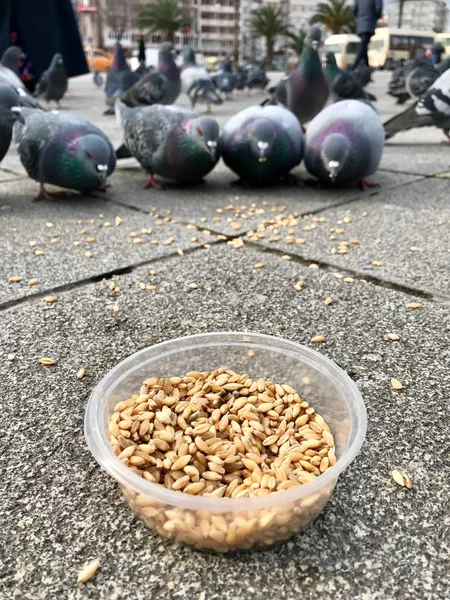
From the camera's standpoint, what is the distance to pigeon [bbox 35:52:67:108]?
8602 millimetres

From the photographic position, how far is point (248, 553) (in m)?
Result: 1.02

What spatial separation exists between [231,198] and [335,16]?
1556 inches

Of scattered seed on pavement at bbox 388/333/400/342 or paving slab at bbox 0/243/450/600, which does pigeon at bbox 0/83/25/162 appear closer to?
paving slab at bbox 0/243/450/600

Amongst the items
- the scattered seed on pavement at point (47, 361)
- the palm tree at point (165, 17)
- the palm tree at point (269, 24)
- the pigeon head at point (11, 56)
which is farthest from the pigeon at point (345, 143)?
the palm tree at point (165, 17)

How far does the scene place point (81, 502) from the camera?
3.77ft

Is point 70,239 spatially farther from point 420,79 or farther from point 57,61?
point 420,79

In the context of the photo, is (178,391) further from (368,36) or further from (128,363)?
(368,36)

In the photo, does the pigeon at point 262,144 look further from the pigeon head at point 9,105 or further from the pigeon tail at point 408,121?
the pigeon tail at point 408,121

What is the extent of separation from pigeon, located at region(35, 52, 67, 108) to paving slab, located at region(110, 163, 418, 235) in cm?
546

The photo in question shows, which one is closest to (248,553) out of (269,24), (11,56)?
(11,56)

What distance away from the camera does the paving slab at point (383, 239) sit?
236 centimetres

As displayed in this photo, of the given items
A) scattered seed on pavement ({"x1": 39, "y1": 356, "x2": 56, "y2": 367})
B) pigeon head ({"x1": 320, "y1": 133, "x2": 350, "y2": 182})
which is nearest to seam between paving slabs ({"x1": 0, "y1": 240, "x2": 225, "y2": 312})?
scattered seed on pavement ({"x1": 39, "y1": 356, "x2": 56, "y2": 367})

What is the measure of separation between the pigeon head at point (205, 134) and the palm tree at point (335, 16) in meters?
38.8

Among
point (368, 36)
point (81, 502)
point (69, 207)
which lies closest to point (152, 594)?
point (81, 502)
